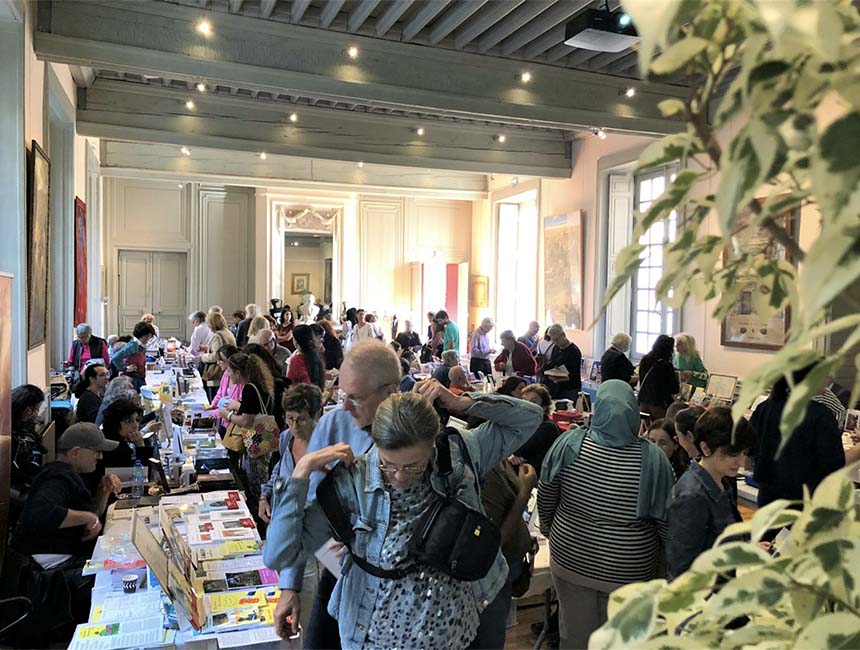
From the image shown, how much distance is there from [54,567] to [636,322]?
1019cm

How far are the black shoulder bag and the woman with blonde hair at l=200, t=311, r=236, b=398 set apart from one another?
644 cm

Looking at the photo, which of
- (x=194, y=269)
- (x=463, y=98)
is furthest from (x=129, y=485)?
(x=194, y=269)

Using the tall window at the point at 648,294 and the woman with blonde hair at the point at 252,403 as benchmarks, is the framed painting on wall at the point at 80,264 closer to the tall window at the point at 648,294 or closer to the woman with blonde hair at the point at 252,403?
the woman with blonde hair at the point at 252,403

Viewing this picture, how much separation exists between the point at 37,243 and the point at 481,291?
38.2ft

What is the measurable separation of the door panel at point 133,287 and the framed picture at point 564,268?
337 inches

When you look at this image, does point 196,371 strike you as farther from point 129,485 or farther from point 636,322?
point 636,322

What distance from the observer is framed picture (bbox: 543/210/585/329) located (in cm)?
1254

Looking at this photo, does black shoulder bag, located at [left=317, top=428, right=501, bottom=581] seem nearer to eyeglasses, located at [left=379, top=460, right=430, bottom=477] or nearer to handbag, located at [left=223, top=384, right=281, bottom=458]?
eyeglasses, located at [left=379, top=460, right=430, bottom=477]

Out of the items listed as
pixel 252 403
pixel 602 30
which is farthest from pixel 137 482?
pixel 602 30

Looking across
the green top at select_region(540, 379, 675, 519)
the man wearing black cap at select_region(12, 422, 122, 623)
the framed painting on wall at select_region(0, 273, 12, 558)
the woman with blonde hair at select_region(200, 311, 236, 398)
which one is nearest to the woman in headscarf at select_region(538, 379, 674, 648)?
the green top at select_region(540, 379, 675, 519)

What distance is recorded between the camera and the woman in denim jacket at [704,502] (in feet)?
8.30

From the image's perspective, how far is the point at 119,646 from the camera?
233cm

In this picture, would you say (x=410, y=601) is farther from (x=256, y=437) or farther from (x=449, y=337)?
(x=449, y=337)

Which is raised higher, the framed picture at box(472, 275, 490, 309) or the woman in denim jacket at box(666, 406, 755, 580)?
the framed picture at box(472, 275, 490, 309)
